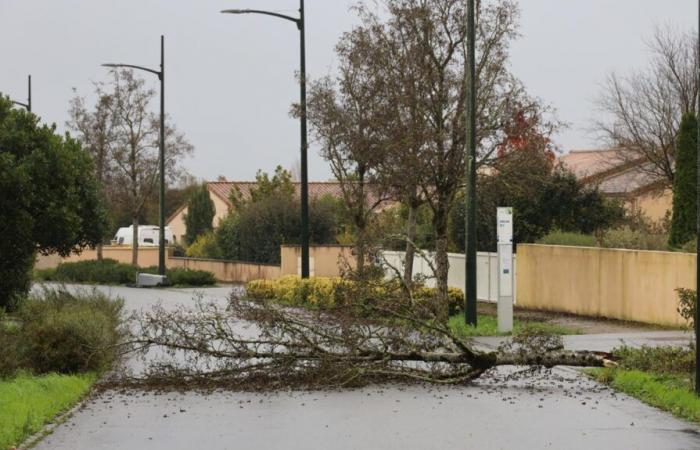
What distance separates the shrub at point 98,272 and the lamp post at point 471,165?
30.7 meters

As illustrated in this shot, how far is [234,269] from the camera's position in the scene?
55031 mm

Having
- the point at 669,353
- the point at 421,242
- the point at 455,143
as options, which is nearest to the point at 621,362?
the point at 669,353

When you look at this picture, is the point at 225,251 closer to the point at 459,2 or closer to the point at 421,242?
the point at 421,242

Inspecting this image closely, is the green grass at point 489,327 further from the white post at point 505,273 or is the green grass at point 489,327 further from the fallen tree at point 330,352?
the fallen tree at point 330,352

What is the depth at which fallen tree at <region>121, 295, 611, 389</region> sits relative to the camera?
14.9 metres

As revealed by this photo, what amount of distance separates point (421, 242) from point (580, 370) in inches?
913

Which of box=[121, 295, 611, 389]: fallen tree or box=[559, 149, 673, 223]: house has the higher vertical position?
box=[559, 149, 673, 223]: house

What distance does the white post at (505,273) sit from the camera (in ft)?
75.6

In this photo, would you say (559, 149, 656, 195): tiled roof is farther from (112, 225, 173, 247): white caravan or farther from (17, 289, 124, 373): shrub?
(17, 289, 124, 373): shrub

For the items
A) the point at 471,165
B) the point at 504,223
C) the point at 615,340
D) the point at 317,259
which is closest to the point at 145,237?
the point at 317,259

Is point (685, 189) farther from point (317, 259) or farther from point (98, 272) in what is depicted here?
point (98, 272)

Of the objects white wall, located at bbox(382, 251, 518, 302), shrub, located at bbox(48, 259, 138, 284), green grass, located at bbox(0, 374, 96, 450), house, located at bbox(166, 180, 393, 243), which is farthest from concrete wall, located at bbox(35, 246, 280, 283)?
green grass, located at bbox(0, 374, 96, 450)

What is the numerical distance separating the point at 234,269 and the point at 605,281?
97.9 ft

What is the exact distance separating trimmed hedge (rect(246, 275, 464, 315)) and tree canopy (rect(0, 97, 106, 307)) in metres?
4.09
